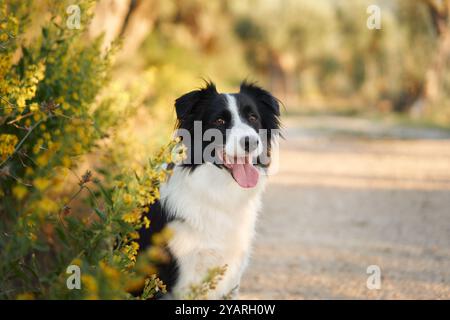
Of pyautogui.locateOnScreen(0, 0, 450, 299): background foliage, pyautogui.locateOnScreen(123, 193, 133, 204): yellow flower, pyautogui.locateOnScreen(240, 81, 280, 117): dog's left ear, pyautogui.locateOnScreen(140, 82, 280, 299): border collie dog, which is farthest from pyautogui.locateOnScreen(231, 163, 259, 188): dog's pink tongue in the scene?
pyautogui.locateOnScreen(123, 193, 133, 204): yellow flower

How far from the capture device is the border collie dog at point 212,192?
3941mm

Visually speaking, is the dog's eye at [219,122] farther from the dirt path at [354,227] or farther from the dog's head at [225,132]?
the dirt path at [354,227]

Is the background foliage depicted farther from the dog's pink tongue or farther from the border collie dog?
the dog's pink tongue

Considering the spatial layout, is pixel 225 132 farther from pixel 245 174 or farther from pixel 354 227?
pixel 354 227

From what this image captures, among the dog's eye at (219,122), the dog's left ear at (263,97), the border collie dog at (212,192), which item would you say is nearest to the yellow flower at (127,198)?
the border collie dog at (212,192)

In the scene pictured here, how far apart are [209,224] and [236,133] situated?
0.64 metres

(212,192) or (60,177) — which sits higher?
(60,177)

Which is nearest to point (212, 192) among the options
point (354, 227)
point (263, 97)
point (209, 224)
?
point (209, 224)

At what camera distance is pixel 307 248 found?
22.3ft

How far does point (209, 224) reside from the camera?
4035mm

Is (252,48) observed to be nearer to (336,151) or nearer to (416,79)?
(416,79)

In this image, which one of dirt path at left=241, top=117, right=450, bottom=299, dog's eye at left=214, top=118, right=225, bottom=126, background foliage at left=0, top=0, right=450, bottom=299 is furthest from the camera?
dirt path at left=241, top=117, right=450, bottom=299

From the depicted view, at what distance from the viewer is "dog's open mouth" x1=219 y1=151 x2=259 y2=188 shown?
13.7 ft
